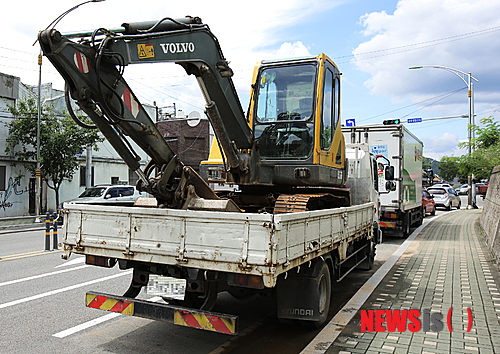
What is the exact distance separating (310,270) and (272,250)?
4.40ft

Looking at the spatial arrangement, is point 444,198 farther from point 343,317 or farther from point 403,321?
point 343,317

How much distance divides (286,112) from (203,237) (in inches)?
133

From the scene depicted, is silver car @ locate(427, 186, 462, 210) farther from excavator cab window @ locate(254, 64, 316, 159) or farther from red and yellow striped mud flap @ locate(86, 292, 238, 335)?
red and yellow striped mud flap @ locate(86, 292, 238, 335)

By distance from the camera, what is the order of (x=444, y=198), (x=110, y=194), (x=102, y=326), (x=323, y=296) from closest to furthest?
(x=323, y=296), (x=102, y=326), (x=110, y=194), (x=444, y=198)

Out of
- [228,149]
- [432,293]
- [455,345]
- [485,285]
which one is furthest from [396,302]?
[228,149]

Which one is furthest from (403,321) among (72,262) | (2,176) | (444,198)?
(444,198)

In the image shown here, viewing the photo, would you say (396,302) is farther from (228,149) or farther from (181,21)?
(181,21)

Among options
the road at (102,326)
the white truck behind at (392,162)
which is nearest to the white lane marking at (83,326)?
the road at (102,326)

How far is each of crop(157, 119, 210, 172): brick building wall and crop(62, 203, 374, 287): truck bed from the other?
1213 inches

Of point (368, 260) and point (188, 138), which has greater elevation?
point (188, 138)

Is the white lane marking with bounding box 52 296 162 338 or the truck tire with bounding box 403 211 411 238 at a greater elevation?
the truck tire with bounding box 403 211 411 238

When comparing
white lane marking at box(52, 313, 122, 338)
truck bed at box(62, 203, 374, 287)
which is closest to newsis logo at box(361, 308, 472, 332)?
truck bed at box(62, 203, 374, 287)

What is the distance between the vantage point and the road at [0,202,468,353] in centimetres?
482

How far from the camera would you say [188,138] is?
36.1 meters
